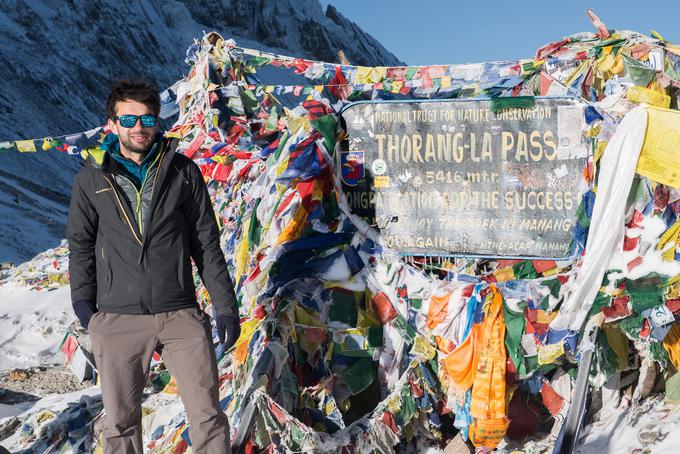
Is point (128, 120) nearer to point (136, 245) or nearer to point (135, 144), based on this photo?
point (135, 144)

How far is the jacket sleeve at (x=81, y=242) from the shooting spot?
3.26 metres

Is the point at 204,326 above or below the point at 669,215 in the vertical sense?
below

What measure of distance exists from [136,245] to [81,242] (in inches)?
10.4

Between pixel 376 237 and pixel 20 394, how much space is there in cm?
314

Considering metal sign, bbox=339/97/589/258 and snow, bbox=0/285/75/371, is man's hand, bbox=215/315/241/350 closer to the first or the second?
metal sign, bbox=339/97/589/258

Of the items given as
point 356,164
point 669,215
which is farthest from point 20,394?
point 669,215

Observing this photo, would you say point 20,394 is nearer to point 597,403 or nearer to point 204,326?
point 204,326

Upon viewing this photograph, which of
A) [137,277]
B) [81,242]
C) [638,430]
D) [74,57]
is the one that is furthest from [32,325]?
[74,57]

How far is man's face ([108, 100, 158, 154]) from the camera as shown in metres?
3.24

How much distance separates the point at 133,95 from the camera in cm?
327

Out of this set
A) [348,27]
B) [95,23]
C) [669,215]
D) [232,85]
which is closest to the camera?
[669,215]

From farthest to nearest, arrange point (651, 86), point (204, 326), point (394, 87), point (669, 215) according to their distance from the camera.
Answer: point (394, 87) < point (651, 86) < point (669, 215) < point (204, 326)

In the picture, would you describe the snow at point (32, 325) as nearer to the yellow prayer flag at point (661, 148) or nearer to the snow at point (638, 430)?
the snow at point (638, 430)

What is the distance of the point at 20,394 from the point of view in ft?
19.4
